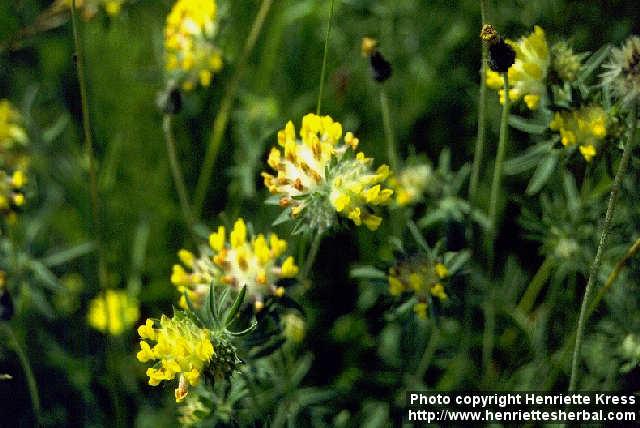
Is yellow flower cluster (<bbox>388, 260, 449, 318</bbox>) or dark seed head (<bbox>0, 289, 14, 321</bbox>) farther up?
yellow flower cluster (<bbox>388, 260, 449, 318</bbox>)

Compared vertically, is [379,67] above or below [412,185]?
above

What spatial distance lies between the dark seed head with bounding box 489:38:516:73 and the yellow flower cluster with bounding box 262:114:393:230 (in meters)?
0.46

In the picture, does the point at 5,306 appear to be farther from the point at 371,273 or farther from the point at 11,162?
the point at 371,273

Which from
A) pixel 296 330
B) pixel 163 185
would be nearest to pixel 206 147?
pixel 163 185

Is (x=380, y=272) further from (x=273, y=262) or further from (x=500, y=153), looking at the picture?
(x=500, y=153)

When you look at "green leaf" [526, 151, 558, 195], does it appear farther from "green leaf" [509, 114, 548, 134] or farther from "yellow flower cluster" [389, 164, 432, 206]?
"yellow flower cluster" [389, 164, 432, 206]

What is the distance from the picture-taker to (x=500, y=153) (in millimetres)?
2371

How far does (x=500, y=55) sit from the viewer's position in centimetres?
204

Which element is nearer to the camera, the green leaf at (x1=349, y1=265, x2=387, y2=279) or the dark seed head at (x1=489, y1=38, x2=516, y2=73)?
the dark seed head at (x1=489, y1=38, x2=516, y2=73)

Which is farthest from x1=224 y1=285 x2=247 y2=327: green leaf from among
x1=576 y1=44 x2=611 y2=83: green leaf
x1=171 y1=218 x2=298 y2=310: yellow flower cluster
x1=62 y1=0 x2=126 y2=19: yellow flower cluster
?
x1=62 y1=0 x2=126 y2=19: yellow flower cluster

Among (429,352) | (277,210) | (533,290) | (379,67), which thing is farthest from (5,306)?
(533,290)

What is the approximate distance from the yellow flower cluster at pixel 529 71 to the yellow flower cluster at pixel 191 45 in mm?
1209

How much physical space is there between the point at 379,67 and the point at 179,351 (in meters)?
1.19

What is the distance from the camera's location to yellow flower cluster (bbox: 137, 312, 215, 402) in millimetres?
2033
